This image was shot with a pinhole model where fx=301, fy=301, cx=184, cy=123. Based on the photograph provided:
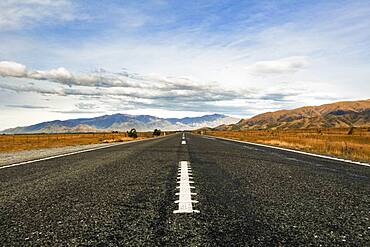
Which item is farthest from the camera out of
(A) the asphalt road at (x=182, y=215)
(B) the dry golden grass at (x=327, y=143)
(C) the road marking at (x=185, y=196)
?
(B) the dry golden grass at (x=327, y=143)

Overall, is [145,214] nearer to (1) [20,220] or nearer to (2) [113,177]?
(1) [20,220]

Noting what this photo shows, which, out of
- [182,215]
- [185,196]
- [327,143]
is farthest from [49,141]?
[182,215]

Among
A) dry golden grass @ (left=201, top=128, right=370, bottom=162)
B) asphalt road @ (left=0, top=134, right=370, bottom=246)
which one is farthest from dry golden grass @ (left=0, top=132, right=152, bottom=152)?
asphalt road @ (left=0, top=134, right=370, bottom=246)

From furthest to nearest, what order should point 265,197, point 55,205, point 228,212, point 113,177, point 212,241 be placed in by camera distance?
point 113,177
point 265,197
point 55,205
point 228,212
point 212,241

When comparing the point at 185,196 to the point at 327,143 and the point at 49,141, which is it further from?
the point at 49,141

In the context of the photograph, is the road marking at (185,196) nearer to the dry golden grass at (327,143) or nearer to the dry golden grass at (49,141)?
the dry golden grass at (327,143)

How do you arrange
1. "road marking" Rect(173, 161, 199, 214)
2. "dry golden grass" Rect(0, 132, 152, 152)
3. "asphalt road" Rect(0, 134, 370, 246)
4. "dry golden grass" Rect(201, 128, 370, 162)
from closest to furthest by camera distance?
"asphalt road" Rect(0, 134, 370, 246) → "road marking" Rect(173, 161, 199, 214) → "dry golden grass" Rect(201, 128, 370, 162) → "dry golden grass" Rect(0, 132, 152, 152)

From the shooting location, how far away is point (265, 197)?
14.9ft

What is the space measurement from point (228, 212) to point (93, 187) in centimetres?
272

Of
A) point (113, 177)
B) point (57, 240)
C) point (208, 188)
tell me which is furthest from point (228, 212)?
point (113, 177)

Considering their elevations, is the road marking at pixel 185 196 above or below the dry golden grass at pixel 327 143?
above

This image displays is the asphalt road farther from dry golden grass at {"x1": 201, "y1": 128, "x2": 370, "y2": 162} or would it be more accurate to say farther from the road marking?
dry golden grass at {"x1": 201, "y1": 128, "x2": 370, "y2": 162}

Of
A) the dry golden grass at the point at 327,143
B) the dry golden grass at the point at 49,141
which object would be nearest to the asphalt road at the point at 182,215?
the dry golden grass at the point at 327,143

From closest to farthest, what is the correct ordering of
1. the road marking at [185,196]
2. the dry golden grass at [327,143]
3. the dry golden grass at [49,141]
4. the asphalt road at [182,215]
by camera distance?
the asphalt road at [182,215]
the road marking at [185,196]
the dry golden grass at [327,143]
the dry golden grass at [49,141]
